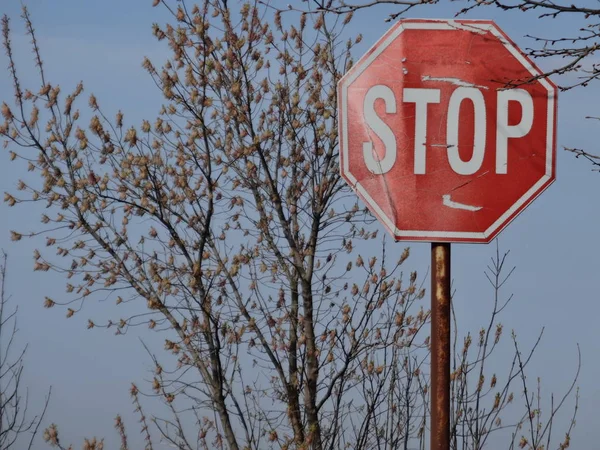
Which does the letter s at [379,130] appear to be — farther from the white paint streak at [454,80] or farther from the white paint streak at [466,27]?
the white paint streak at [466,27]

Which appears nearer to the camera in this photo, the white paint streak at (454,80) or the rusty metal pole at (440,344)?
the rusty metal pole at (440,344)

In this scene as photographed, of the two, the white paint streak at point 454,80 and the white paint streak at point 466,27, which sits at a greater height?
the white paint streak at point 466,27

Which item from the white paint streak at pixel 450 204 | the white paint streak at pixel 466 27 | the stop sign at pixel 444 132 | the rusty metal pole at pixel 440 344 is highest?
the white paint streak at pixel 466 27

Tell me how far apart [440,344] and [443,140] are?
0.84 meters

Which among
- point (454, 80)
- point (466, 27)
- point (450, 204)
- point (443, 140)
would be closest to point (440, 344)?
point (450, 204)

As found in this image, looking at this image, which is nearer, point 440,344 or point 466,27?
point 440,344

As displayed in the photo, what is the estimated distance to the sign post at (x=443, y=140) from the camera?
3375 millimetres

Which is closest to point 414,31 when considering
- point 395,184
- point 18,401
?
point 395,184

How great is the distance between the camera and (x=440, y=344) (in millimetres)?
3375

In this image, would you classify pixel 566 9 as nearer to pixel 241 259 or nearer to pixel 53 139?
pixel 241 259

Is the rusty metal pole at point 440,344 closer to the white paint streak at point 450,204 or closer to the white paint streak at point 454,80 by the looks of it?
the white paint streak at point 450,204

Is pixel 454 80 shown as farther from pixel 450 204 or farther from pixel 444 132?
pixel 450 204

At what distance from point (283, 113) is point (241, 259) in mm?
1714

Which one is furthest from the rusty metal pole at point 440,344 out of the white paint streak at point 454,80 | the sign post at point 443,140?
the white paint streak at point 454,80
